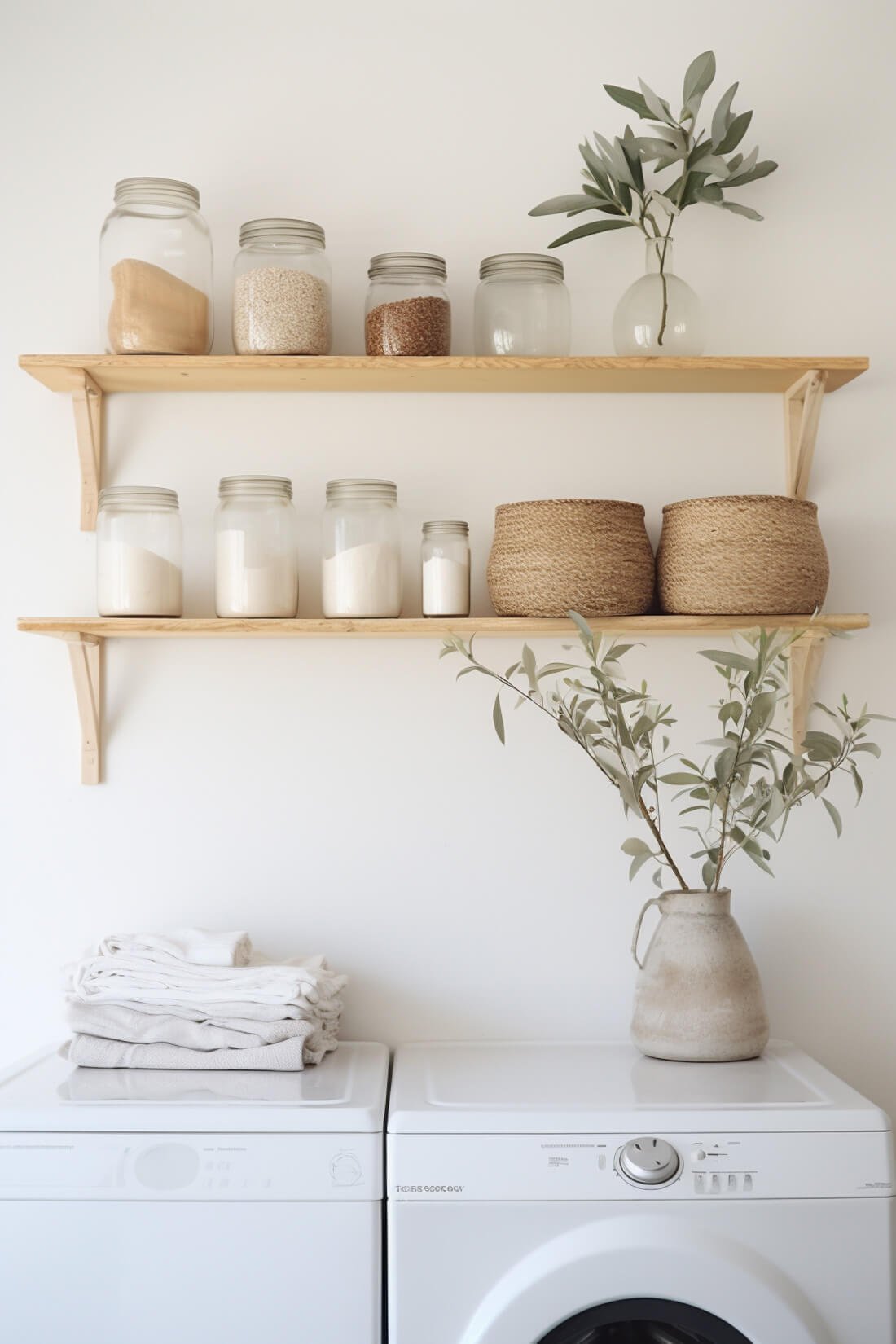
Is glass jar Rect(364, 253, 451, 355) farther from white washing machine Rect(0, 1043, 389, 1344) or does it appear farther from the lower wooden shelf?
white washing machine Rect(0, 1043, 389, 1344)

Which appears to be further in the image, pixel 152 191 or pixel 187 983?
pixel 152 191

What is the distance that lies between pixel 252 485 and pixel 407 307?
1.13 ft

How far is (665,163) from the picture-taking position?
182 centimetres

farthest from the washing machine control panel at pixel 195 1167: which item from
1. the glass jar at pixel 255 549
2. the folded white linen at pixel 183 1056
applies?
the glass jar at pixel 255 549

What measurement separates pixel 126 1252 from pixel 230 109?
165cm

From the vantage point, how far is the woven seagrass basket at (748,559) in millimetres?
1732

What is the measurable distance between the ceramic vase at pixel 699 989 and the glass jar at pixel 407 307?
87 centimetres

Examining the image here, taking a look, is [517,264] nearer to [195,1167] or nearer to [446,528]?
[446,528]

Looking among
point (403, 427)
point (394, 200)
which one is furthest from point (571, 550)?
point (394, 200)

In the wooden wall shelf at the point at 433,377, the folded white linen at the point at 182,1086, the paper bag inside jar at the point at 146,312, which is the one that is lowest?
the folded white linen at the point at 182,1086

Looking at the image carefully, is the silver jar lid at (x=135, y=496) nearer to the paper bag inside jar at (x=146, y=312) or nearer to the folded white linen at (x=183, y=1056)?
the paper bag inside jar at (x=146, y=312)

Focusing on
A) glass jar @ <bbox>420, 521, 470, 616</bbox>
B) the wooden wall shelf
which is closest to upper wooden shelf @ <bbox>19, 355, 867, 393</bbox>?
the wooden wall shelf

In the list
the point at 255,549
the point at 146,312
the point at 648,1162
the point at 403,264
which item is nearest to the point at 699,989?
the point at 648,1162

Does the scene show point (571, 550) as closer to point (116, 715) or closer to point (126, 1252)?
point (116, 715)
